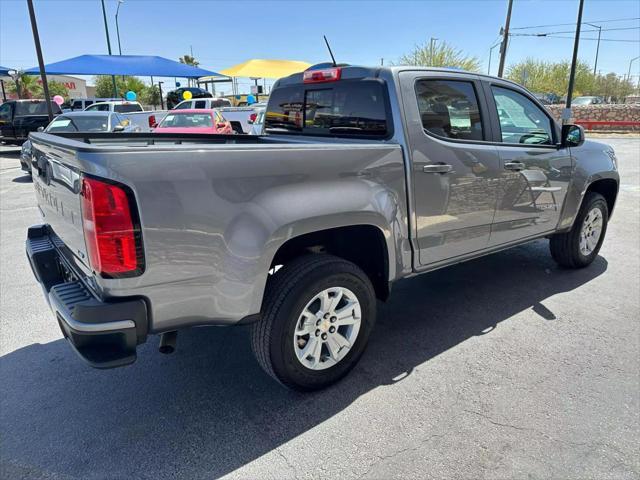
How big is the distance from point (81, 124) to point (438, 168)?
11363 millimetres

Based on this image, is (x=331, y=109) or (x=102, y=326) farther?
(x=331, y=109)

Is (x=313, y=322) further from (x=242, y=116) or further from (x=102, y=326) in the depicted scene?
(x=242, y=116)

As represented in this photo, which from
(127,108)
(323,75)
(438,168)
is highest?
(323,75)

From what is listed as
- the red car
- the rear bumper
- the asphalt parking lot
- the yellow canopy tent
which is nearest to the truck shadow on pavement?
the asphalt parking lot

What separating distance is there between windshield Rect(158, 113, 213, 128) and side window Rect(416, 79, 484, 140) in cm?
1159

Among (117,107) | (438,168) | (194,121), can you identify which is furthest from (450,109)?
(117,107)

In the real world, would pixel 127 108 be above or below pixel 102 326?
above

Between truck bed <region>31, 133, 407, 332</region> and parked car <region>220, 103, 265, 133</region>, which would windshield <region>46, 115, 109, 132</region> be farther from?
truck bed <region>31, 133, 407, 332</region>

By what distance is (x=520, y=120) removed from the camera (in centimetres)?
408

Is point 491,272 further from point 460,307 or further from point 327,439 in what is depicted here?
point 327,439

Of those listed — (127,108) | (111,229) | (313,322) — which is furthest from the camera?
(127,108)

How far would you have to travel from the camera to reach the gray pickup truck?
2055 mm

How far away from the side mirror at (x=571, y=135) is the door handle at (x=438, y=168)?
170 cm

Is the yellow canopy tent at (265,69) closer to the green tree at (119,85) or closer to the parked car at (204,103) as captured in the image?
the parked car at (204,103)
